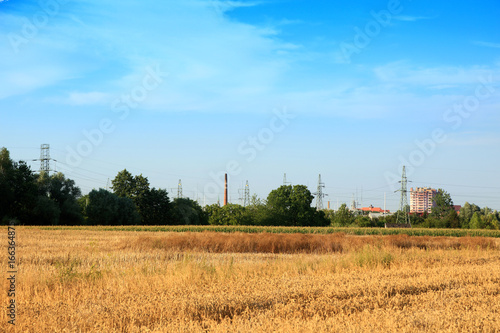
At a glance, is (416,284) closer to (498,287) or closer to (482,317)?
(498,287)

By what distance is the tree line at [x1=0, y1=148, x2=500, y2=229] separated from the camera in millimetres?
71438

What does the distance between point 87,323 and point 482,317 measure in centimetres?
679

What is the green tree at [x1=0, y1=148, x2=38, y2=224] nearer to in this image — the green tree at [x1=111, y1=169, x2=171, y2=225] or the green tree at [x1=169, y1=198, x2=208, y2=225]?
the green tree at [x1=111, y1=169, x2=171, y2=225]

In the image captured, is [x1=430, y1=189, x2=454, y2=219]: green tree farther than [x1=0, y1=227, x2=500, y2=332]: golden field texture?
Yes

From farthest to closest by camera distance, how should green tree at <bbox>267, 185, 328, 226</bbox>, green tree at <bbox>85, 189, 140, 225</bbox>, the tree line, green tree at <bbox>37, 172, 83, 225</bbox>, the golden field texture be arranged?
1. green tree at <bbox>267, 185, 328, 226</bbox>
2. green tree at <bbox>85, 189, 140, 225</bbox>
3. green tree at <bbox>37, 172, 83, 225</bbox>
4. the tree line
5. the golden field texture

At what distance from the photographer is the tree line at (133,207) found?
71.4 m

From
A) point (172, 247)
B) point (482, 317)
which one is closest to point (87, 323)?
point (482, 317)

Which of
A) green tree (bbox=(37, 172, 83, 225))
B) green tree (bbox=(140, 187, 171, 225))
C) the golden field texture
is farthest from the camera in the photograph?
green tree (bbox=(140, 187, 171, 225))

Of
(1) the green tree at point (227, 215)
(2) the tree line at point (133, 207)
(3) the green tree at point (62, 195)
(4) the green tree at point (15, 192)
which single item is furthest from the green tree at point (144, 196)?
(4) the green tree at point (15, 192)

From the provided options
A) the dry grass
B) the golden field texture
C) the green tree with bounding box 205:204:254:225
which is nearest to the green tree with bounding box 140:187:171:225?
the green tree with bounding box 205:204:254:225

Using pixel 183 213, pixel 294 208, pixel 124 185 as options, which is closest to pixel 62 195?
pixel 124 185

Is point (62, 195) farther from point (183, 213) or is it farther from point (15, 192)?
point (183, 213)

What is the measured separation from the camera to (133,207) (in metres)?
87.3

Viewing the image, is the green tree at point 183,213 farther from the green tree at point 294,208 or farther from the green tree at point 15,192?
the green tree at point 15,192
